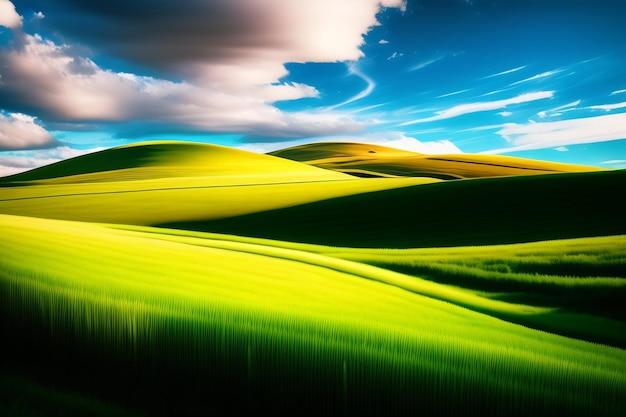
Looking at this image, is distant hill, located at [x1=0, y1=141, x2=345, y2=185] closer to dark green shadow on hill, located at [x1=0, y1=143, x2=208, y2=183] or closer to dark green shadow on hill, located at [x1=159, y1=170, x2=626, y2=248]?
dark green shadow on hill, located at [x1=0, y1=143, x2=208, y2=183]

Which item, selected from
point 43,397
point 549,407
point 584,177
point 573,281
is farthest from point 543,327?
point 584,177

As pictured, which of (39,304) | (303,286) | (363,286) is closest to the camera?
(39,304)

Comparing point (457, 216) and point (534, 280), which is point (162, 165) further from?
point (534, 280)

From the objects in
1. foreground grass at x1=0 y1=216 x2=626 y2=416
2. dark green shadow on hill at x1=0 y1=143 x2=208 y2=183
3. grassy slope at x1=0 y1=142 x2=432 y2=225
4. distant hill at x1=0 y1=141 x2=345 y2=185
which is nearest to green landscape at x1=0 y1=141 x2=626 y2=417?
foreground grass at x1=0 y1=216 x2=626 y2=416

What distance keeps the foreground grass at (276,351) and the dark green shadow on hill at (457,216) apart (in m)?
15.4

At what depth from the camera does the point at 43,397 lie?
4.13 metres

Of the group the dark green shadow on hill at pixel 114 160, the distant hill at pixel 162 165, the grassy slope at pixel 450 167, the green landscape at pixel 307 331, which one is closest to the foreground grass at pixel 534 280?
the green landscape at pixel 307 331

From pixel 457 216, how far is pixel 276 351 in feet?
73.0

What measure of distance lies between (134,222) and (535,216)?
23693 mm

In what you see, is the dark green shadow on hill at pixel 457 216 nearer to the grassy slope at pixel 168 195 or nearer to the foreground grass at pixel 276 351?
the grassy slope at pixel 168 195

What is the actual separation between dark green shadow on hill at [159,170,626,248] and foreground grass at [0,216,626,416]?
50.4 feet

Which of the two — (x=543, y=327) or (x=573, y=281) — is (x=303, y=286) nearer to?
(x=543, y=327)

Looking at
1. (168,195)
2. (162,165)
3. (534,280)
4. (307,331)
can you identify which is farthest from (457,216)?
(162,165)

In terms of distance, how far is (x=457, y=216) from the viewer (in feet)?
83.4
